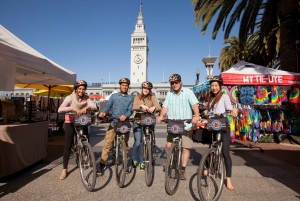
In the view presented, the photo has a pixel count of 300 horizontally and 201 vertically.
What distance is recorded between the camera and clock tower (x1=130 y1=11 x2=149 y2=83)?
9500cm

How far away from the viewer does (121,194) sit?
332 centimetres

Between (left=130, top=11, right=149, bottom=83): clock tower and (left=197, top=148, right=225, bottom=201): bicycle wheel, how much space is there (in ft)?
297

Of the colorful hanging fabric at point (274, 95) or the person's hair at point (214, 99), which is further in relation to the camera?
the colorful hanging fabric at point (274, 95)

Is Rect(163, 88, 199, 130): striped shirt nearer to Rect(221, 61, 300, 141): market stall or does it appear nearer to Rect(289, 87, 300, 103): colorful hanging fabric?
Rect(221, 61, 300, 141): market stall

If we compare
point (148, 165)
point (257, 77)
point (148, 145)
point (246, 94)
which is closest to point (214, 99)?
point (148, 145)

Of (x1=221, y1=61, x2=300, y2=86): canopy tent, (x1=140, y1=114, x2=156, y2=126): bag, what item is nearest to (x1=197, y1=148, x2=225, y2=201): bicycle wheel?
(x1=140, y1=114, x2=156, y2=126): bag

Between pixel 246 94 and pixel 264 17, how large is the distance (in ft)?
17.5

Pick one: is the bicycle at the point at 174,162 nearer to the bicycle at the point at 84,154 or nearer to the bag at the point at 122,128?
the bag at the point at 122,128

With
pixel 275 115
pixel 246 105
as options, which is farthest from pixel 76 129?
pixel 275 115

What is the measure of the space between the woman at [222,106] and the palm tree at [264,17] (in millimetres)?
7006

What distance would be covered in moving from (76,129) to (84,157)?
1.94 ft

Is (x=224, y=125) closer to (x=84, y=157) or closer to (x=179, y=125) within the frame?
(x=179, y=125)

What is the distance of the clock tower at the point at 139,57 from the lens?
95.0 meters

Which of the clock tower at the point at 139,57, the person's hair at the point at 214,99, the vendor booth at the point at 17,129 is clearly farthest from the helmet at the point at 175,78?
the clock tower at the point at 139,57
